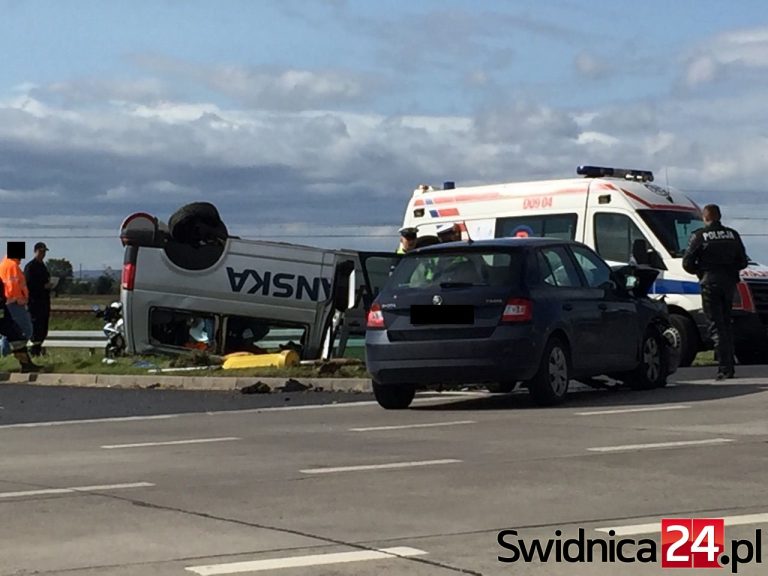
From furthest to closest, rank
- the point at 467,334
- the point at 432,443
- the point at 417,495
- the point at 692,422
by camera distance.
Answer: the point at 467,334, the point at 692,422, the point at 432,443, the point at 417,495

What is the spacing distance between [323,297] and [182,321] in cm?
207

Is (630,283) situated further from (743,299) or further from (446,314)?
(743,299)

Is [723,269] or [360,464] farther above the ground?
[723,269]

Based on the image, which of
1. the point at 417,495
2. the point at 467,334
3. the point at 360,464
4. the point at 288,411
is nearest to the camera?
the point at 417,495

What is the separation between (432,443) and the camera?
12047 mm

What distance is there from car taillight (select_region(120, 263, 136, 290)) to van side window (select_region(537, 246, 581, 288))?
8.06 metres

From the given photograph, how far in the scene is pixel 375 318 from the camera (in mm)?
15609

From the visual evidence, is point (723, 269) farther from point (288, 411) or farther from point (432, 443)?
point (432, 443)

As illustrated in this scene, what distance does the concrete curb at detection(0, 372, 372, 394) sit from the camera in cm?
1881

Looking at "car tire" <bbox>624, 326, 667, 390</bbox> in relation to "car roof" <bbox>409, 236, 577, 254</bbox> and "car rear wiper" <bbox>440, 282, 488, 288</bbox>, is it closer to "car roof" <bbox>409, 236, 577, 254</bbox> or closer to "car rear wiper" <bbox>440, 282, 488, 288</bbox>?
"car roof" <bbox>409, 236, 577, 254</bbox>

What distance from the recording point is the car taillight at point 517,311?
589 inches

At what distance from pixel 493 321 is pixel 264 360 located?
21.6 feet

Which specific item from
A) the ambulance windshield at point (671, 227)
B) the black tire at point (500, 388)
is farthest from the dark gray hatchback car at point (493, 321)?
the ambulance windshield at point (671, 227)

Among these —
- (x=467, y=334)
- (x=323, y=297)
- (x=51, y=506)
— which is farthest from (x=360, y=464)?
(x=323, y=297)
